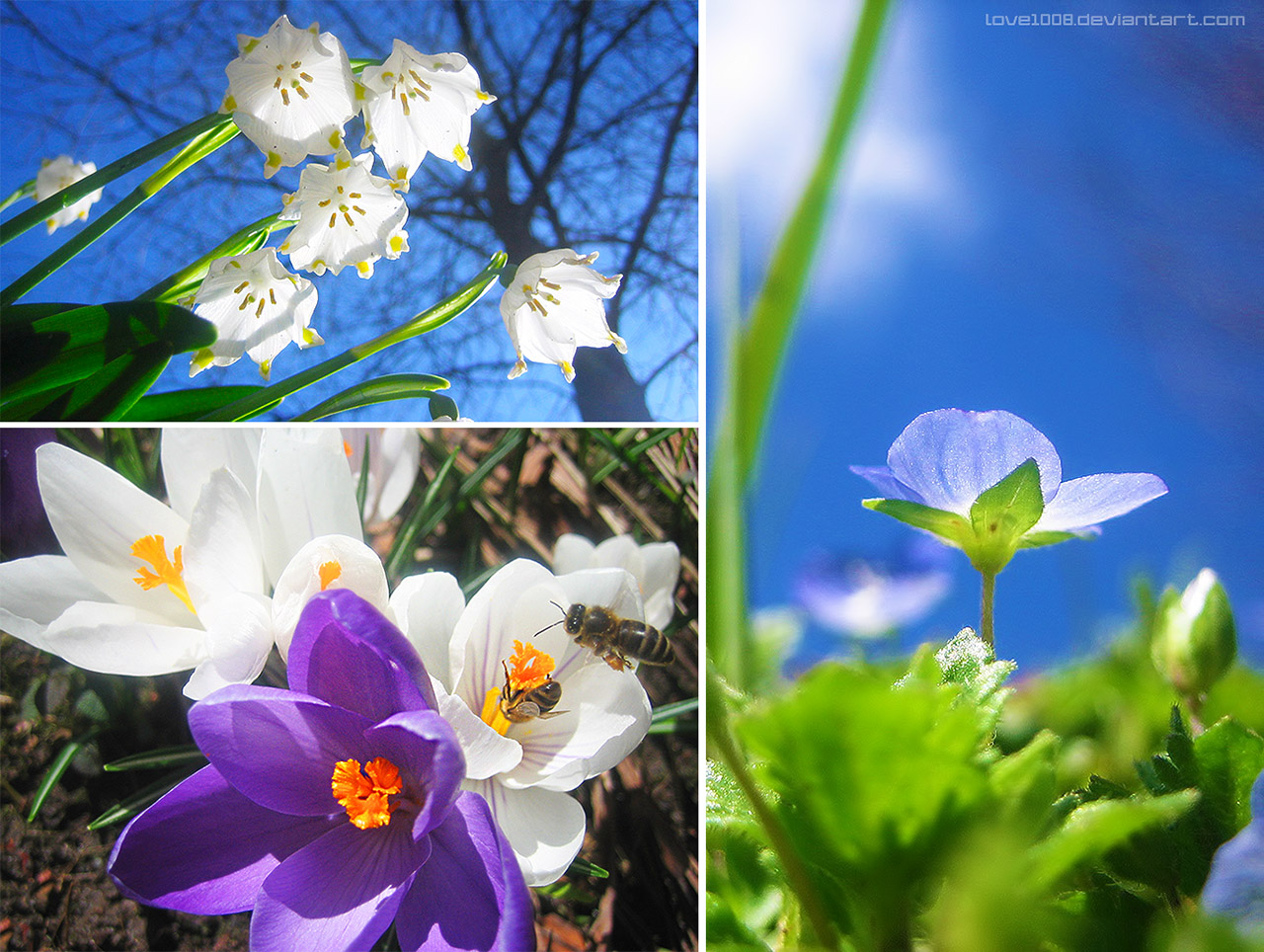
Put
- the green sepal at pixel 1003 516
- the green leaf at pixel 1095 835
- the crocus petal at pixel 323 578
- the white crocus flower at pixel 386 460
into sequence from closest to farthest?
the green leaf at pixel 1095 835 → the green sepal at pixel 1003 516 → the crocus petal at pixel 323 578 → the white crocus flower at pixel 386 460

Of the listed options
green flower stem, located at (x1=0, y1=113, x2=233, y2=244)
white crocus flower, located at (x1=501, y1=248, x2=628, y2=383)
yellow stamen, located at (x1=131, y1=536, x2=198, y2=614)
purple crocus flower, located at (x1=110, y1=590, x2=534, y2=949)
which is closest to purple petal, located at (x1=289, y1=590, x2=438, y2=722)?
purple crocus flower, located at (x1=110, y1=590, x2=534, y2=949)

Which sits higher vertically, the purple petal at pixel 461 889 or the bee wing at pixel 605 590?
the bee wing at pixel 605 590

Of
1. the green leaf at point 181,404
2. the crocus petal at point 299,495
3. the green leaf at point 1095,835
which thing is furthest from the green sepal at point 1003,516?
the green leaf at point 181,404

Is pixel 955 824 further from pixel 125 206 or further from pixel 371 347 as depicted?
pixel 125 206

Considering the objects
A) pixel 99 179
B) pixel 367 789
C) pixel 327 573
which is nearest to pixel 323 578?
pixel 327 573

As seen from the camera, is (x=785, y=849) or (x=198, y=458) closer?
(x=785, y=849)

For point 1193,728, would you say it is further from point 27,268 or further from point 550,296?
point 27,268

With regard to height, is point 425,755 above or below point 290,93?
below

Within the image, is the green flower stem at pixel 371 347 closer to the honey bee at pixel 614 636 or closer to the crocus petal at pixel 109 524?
the crocus petal at pixel 109 524
